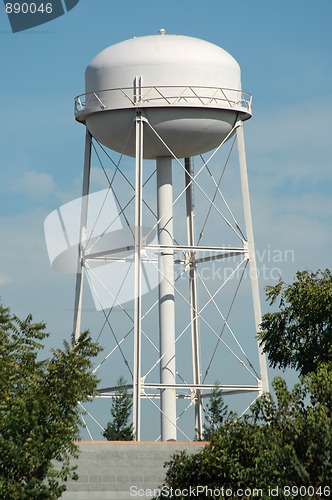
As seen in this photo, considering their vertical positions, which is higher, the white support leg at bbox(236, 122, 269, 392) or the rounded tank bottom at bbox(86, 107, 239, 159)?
the rounded tank bottom at bbox(86, 107, 239, 159)

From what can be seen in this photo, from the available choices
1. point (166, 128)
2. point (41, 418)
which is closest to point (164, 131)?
point (166, 128)

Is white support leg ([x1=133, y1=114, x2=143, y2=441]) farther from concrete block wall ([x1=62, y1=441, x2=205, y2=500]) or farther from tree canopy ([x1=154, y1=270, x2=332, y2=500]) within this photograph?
tree canopy ([x1=154, y1=270, x2=332, y2=500])

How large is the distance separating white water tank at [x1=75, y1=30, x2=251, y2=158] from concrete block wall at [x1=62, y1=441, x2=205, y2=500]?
10599 mm

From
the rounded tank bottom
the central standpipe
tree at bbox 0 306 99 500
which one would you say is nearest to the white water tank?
the rounded tank bottom

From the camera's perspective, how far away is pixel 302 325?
36594 millimetres

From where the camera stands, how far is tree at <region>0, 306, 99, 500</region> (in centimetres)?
2667

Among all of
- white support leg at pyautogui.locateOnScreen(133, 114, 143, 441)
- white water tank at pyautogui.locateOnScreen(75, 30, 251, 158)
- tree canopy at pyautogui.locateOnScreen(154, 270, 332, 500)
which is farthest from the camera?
white water tank at pyautogui.locateOnScreen(75, 30, 251, 158)

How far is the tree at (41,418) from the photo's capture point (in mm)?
26672

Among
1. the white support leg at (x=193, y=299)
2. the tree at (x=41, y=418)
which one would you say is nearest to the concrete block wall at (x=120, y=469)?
the tree at (x=41, y=418)

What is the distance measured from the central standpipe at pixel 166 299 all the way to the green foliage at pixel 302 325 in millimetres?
3370

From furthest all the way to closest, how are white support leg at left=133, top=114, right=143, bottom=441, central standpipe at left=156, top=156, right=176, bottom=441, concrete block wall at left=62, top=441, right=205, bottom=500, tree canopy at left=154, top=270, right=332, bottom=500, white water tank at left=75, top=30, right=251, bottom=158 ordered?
1. central standpipe at left=156, top=156, right=176, bottom=441
2. white water tank at left=75, top=30, right=251, bottom=158
3. white support leg at left=133, top=114, right=143, bottom=441
4. concrete block wall at left=62, top=441, right=205, bottom=500
5. tree canopy at left=154, top=270, right=332, bottom=500

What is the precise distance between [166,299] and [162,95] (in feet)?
20.4

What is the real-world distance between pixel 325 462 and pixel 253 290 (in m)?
16.3

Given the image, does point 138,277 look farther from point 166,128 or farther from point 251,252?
point 166,128
